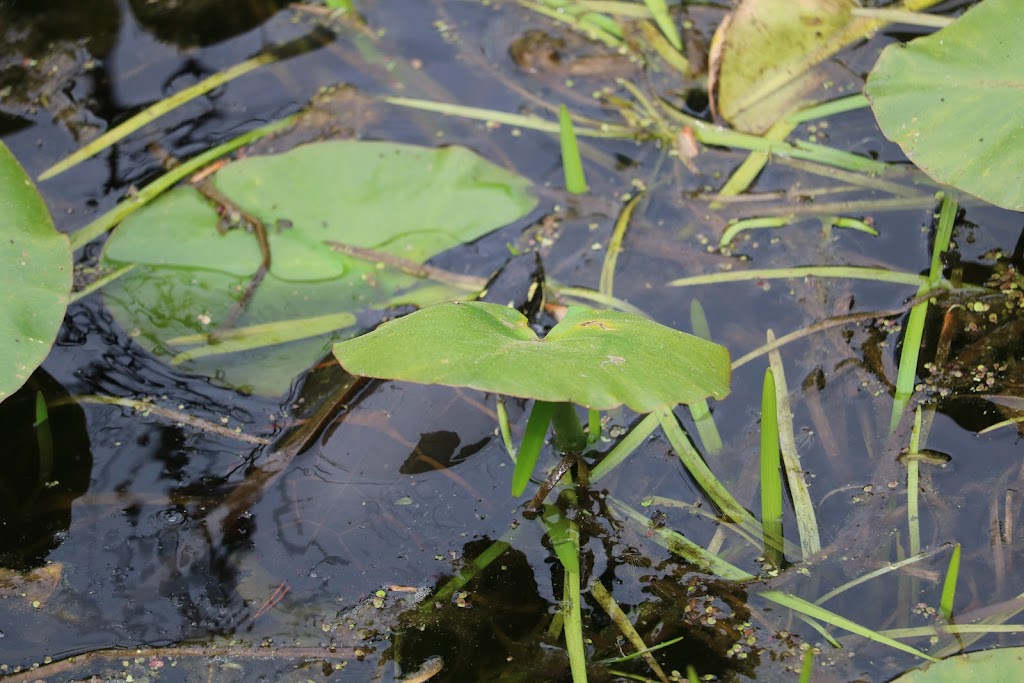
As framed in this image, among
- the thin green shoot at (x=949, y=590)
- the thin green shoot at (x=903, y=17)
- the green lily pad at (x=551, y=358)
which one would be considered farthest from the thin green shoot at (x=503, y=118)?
the thin green shoot at (x=949, y=590)

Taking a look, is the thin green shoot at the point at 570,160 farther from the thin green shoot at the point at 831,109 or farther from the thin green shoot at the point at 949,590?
the thin green shoot at the point at 949,590

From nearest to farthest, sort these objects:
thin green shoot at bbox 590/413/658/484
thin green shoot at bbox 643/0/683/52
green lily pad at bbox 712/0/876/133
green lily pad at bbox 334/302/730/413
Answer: green lily pad at bbox 334/302/730/413 < thin green shoot at bbox 590/413/658/484 < green lily pad at bbox 712/0/876/133 < thin green shoot at bbox 643/0/683/52

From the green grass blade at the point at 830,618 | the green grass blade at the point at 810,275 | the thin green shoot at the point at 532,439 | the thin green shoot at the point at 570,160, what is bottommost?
the green grass blade at the point at 830,618

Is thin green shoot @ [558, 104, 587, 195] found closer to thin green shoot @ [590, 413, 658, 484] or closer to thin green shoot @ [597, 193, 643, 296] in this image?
thin green shoot @ [597, 193, 643, 296]

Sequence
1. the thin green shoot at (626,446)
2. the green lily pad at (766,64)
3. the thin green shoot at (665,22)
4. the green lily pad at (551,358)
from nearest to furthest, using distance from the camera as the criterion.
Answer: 1. the green lily pad at (551,358)
2. the thin green shoot at (626,446)
3. the green lily pad at (766,64)
4. the thin green shoot at (665,22)

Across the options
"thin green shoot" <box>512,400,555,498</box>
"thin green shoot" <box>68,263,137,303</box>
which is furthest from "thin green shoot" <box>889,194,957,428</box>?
"thin green shoot" <box>68,263,137,303</box>

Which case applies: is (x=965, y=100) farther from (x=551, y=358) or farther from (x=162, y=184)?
(x=162, y=184)

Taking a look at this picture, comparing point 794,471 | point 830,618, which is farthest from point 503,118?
point 830,618

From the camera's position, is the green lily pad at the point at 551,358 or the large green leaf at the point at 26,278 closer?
the green lily pad at the point at 551,358
